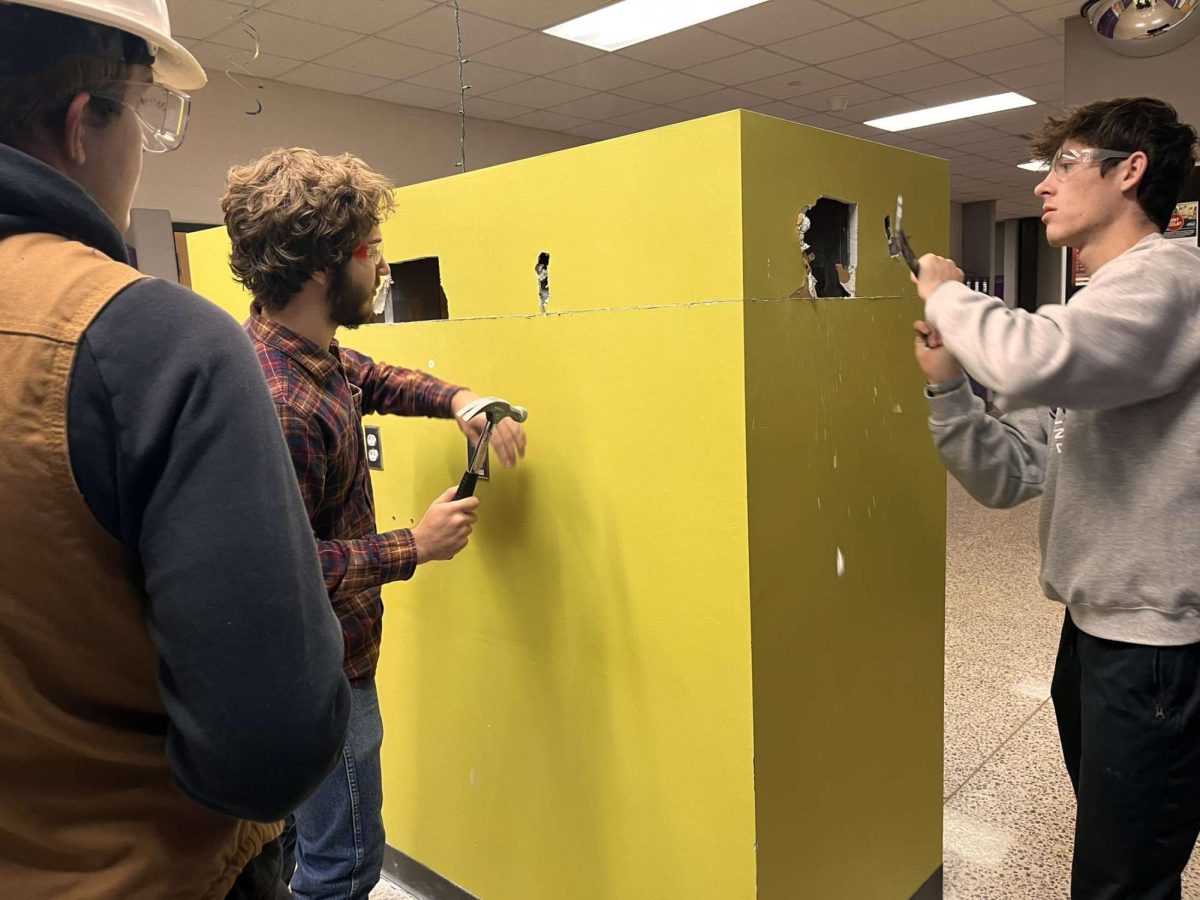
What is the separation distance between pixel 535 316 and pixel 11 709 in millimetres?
1046

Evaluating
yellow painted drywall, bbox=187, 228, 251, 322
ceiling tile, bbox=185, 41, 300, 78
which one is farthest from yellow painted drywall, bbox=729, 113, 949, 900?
ceiling tile, bbox=185, 41, 300, 78

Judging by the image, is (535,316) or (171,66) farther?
(535,316)

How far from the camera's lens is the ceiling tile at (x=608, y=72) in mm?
5324

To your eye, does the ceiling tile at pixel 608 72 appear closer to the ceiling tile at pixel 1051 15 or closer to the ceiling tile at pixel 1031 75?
the ceiling tile at pixel 1051 15

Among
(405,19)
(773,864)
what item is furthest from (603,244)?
(405,19)

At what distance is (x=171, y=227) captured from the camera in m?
5.07

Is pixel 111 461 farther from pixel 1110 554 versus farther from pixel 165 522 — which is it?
pixel 1110 554

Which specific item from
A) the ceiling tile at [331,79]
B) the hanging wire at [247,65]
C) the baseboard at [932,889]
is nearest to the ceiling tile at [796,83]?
the ceiling tile at [331,79]

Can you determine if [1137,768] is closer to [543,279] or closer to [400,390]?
[543,279]

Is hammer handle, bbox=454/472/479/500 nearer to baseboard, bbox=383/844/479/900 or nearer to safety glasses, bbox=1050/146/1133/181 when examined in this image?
baseboard, bbox=383/844/479/900

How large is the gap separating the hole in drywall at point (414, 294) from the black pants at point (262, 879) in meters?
1.20

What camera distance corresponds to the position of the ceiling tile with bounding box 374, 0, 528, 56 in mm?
4441

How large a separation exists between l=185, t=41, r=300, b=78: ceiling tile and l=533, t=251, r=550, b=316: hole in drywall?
415 centimetres

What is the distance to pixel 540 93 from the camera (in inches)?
235
